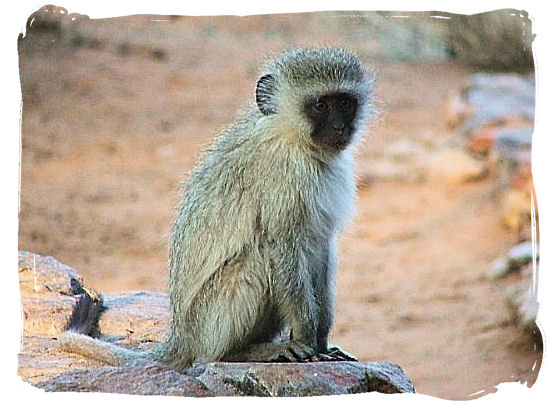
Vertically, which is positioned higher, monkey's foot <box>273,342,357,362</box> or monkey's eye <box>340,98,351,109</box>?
monkey's eye <box>340,98,351,109</box>

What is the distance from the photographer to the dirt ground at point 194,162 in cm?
474

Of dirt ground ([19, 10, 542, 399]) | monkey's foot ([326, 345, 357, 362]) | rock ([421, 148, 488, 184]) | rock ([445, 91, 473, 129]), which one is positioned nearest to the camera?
monkey's foot ([326, 345, 357, 362])

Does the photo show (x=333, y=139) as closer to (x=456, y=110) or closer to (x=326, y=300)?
(x=326, y=300)

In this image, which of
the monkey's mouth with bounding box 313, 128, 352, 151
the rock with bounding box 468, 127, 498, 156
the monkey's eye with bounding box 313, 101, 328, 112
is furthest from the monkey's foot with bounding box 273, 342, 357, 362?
the rock with bounding box 468, 127, 498, 156

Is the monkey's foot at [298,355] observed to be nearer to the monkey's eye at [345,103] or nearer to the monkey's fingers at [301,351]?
the monkey's fingers at [301,351]

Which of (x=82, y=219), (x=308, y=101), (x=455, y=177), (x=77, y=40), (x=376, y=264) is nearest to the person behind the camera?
(x=308, y=101)

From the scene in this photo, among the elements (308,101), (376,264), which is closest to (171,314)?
(308,101)

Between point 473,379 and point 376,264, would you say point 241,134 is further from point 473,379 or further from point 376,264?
point 376,264

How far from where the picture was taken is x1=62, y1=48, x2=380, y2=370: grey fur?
4.07 m

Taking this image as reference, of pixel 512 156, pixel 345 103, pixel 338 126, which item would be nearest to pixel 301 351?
pixel 338 126

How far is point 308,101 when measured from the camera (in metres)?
4.11

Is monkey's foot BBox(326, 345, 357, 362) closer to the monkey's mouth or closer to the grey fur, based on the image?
the grey fur

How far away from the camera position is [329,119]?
162 inches

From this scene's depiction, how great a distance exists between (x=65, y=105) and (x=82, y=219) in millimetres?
2080
